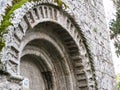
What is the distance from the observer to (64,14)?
4953 mm

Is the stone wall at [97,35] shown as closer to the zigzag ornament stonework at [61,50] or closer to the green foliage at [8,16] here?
the zigzag ornament stonework at [61,50]

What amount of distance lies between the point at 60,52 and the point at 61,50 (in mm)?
48

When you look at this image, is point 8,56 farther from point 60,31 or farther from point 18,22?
point 60,31

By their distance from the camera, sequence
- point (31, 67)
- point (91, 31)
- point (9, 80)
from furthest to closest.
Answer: point (91, 31) < point (31, 67) < point (9, 80)

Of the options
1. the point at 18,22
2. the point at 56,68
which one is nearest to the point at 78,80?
the point at 56,68

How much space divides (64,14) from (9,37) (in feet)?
5.96

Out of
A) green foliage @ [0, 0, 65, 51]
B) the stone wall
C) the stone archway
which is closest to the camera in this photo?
green foliage @ [0, 0, 65, 51]

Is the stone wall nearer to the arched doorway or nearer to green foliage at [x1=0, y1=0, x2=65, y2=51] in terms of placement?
the arched doorway

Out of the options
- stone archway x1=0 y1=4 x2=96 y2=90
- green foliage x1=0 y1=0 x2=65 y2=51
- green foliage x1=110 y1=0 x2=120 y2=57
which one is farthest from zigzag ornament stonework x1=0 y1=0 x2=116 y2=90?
green foliage x1=110 y1=0 x2=120 y2=57

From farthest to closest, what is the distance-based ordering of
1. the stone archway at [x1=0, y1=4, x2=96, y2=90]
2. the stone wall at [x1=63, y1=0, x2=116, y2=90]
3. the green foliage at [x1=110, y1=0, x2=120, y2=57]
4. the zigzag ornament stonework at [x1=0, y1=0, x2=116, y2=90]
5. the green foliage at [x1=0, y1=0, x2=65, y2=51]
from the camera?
1. the green foliage at [x1=110, y1=0, x2=120, y2=57]
2. the stone wall at [x1=63, y1=0, x2=116, y2=90]
3. the stone archway at [x1=0, y1=4, x2=96, y2=90]
4. the zigzag ornament stonework at [x1=0, y1=0, x2=116, y2=90]
5. the green foliage at [x1=0, y1=0, x2=65, y2=51]

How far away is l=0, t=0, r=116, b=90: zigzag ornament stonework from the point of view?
4.49m

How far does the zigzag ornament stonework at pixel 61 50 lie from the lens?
Result: 4492 millimetres

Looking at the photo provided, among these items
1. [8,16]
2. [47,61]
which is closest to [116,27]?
[47,61]

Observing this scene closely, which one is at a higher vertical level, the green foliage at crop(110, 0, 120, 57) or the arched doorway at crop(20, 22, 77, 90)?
the green foliage at crop(110, 0, 120, 57)
